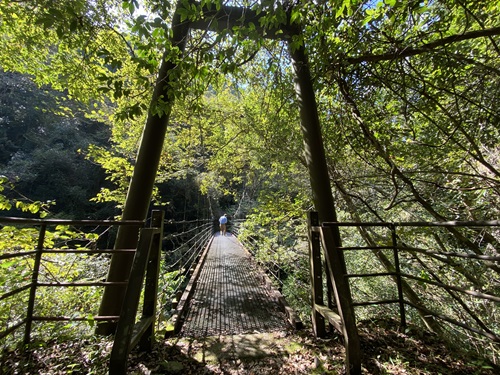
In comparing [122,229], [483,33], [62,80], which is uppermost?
[62,80]

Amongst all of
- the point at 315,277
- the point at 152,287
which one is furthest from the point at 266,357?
the point at 152,287

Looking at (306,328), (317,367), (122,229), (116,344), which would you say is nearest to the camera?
(116,344)

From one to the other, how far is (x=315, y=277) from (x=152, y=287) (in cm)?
138

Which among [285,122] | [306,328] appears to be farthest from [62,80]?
[306,328]

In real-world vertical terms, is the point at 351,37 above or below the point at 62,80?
below

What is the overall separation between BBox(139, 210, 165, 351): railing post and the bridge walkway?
57 centimetres

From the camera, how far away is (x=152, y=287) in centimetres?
190

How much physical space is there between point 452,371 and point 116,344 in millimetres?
2014

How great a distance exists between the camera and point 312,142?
8.01 ft

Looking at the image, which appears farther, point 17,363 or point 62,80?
point 62,80

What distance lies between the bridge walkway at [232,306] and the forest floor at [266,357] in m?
0.40

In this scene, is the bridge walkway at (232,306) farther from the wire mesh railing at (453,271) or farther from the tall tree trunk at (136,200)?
the wire mesh railing at (453,271)

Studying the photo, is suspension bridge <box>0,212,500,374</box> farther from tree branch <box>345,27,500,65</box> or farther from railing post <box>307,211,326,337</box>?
tree branch <box>345,27,500,65</box>

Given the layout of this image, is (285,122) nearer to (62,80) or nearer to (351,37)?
(351,37)
